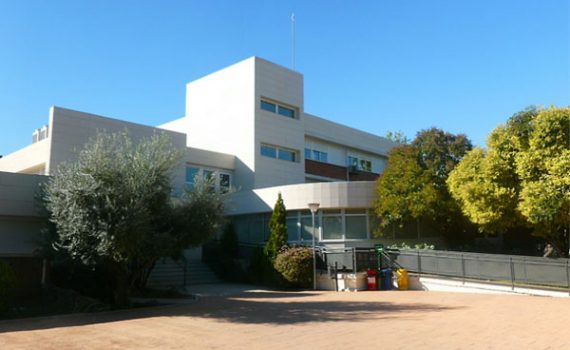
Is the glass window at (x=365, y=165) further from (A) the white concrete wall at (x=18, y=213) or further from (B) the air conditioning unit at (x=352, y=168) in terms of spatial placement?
(A) the white concrete wall at (x=18, y=213)

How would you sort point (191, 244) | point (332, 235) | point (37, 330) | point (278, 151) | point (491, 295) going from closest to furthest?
point (37, 330), point (191, 244), point (491, 295), point (332, 235), point (278, 151)

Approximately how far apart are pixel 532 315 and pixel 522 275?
6.47 meters

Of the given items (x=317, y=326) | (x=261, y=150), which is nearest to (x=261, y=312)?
(x=317, y=326)

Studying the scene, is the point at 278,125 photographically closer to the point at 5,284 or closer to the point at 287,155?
the point at 287,155

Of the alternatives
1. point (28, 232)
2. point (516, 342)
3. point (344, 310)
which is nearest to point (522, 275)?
point (344, 310)

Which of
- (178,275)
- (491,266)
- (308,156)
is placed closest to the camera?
(491,266)

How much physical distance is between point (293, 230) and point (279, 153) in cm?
781

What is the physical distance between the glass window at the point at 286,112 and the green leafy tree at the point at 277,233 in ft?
36.1

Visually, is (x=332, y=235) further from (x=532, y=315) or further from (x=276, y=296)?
(x=532, y=315)

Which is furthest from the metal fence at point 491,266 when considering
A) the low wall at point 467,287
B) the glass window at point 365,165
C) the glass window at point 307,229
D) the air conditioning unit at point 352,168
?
the glass window at point 365,165

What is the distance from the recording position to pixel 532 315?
12.8 meters

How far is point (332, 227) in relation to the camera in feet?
81.9

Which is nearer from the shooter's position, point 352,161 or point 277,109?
point 277,109

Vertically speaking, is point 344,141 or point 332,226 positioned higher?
point 344,141
